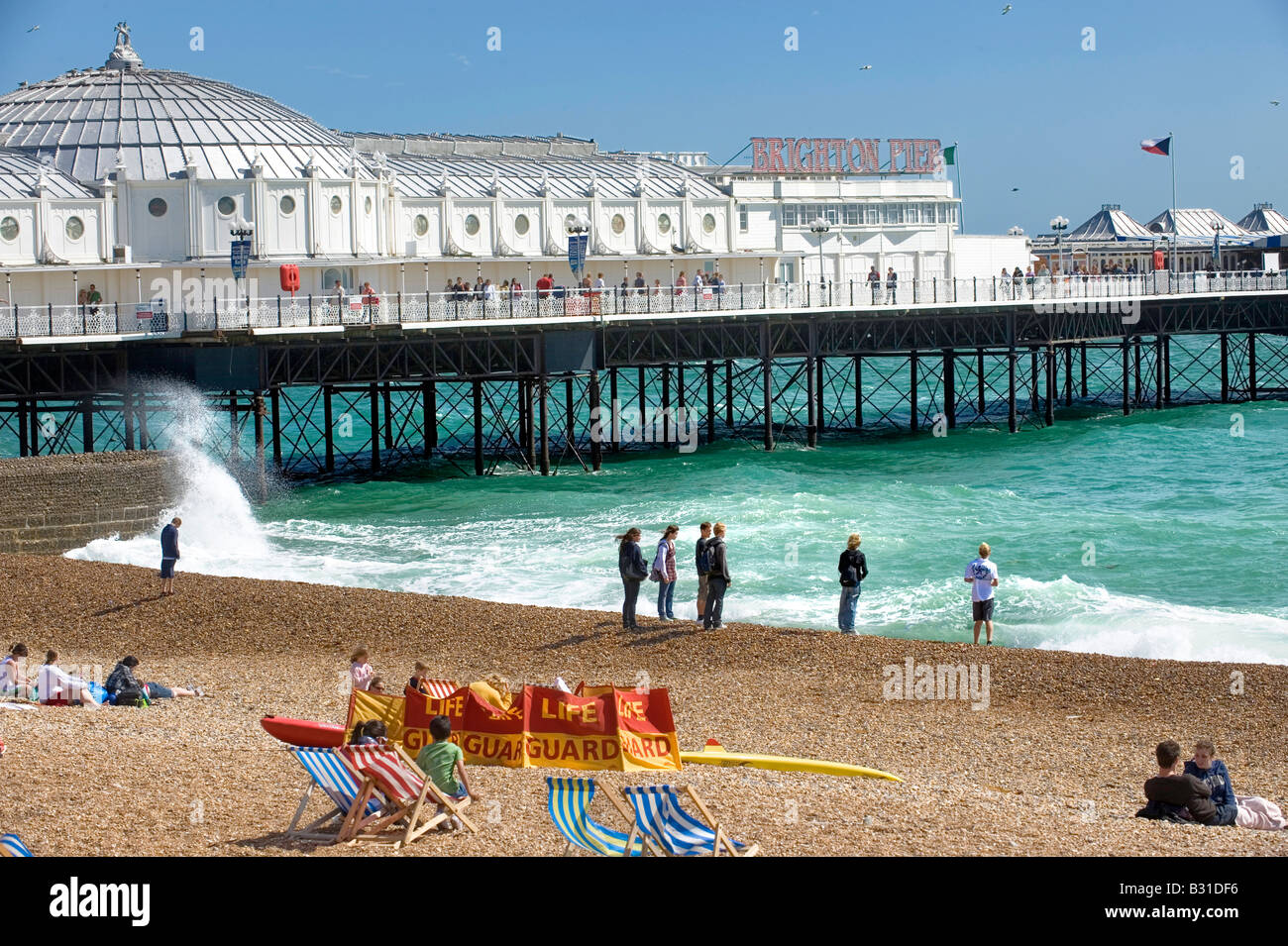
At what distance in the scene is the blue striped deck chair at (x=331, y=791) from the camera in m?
11.3

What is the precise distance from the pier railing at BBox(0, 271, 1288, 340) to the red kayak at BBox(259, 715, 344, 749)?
24.2 m

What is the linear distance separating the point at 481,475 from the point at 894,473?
12073mm

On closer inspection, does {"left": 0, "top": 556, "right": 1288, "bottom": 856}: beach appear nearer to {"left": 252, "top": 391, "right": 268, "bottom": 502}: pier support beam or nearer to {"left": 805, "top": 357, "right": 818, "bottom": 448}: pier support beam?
{"left": 252, "top": 391, "right": 268, "bottom": 502}: pier support beam

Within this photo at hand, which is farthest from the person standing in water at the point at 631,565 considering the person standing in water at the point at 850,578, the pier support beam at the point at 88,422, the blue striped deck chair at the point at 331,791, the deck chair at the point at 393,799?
the pier support beam at the point at 88,422

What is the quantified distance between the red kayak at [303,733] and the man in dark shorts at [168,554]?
909 cm

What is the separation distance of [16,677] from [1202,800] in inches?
505

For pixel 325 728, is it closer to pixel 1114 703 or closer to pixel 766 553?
pixel 1114 703

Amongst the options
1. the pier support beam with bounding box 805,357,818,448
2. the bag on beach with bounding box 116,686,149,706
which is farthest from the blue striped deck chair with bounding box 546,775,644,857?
the pier support beam with bounding box 805,357,818,448

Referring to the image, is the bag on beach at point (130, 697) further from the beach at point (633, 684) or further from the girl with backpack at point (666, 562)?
the girl with backpack at point (666, 562)

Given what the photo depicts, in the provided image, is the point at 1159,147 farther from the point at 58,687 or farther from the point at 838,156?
the point at 58,687

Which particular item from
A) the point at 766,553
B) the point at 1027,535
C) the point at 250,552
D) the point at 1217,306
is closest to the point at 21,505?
the point at 250,552

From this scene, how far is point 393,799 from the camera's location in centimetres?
1145

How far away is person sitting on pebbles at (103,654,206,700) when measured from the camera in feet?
57.7
